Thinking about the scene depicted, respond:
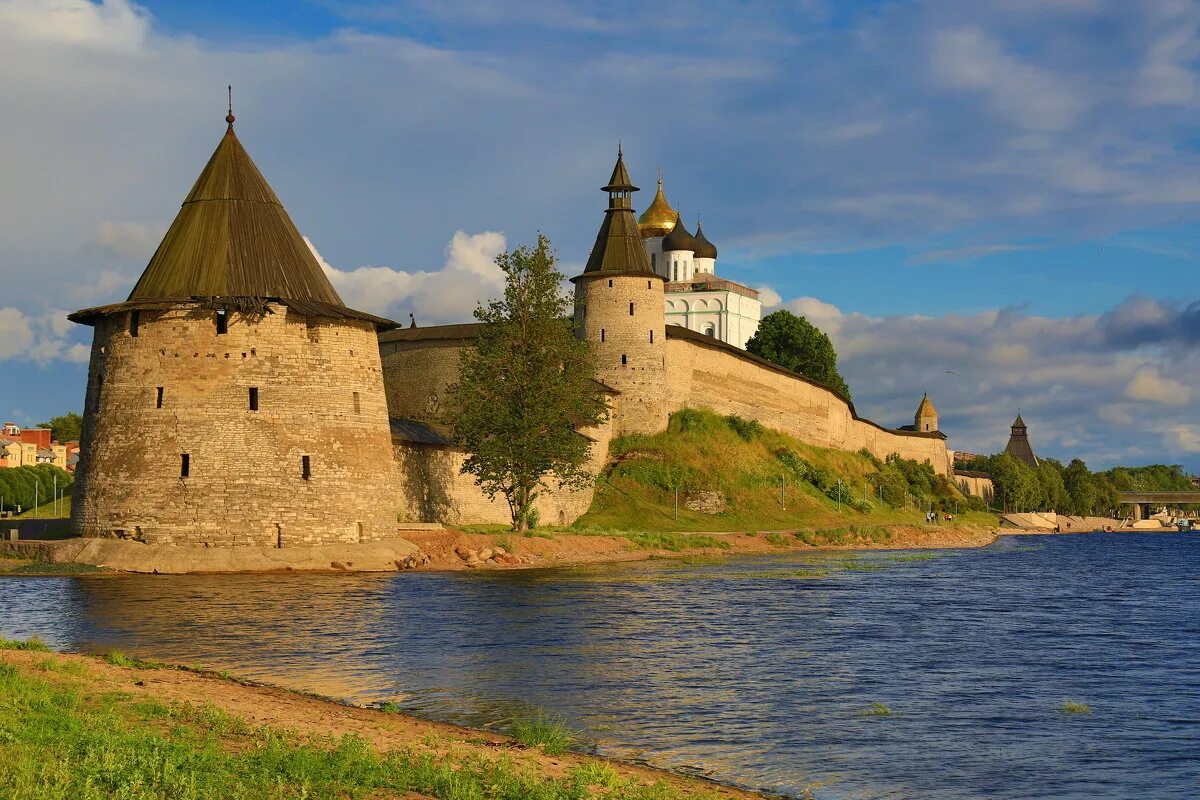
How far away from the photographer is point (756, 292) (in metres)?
101

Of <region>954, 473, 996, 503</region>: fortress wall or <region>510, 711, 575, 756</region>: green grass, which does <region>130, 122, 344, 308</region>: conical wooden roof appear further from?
<region>954, 473, 996, 503</region>: fortress wall

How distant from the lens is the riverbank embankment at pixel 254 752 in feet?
28.7

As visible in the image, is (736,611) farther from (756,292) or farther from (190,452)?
(756,292)

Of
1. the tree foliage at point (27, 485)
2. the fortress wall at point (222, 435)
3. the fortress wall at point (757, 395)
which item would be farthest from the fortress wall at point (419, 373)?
the fortress wall at point (222, 435)

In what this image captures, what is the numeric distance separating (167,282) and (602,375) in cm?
3038

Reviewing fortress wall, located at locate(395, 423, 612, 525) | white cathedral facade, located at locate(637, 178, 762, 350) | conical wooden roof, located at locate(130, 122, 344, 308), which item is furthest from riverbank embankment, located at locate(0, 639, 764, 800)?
white cathedral facade, located at locate(637, 178, 762, 350)

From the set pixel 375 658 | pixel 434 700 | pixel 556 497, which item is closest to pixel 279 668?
pixel 375 658

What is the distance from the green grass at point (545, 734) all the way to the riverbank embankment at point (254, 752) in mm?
32

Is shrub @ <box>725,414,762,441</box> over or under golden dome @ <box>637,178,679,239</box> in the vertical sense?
under

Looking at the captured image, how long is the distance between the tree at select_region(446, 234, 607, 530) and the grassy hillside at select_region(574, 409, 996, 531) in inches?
247

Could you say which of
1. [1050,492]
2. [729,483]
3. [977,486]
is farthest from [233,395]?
[1050,492]

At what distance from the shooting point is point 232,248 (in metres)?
33.7

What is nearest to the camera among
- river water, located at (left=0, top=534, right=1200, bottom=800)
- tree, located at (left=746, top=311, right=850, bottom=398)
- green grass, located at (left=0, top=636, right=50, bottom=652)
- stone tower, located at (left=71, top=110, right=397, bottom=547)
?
river water, located at (left=0, top=534, right=1200, bottom=800)

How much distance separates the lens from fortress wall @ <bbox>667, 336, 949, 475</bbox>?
215 feet
